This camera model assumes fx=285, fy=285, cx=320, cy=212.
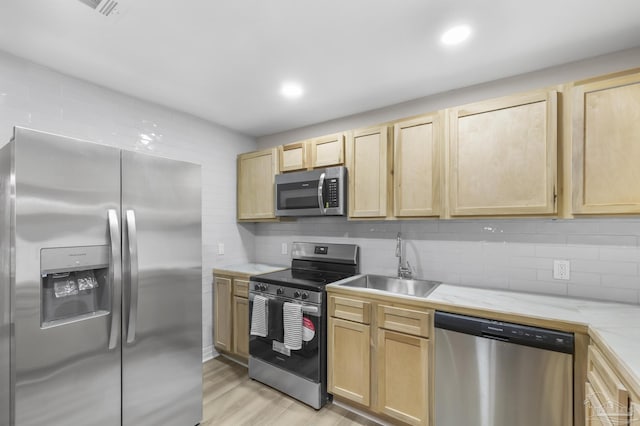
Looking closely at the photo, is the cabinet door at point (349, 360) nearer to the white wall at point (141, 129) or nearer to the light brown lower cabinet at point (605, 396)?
the light brown lower cabinet at point (605, 396)

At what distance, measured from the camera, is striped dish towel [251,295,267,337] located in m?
2.54

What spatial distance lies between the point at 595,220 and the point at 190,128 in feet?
11.6

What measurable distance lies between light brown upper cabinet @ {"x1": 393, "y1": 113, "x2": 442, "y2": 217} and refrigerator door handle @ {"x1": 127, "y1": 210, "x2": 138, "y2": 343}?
1.87 m

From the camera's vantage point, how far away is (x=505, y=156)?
1908 millimetres

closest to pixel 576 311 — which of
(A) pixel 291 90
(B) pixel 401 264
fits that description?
(B) pixel 401 264

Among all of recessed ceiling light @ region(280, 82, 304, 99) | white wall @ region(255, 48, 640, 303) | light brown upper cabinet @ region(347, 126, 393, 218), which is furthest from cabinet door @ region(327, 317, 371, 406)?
recessed ceiling light @ region(280, 82, 304, 99)

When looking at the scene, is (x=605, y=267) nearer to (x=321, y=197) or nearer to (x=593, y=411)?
(x=593, y=411)

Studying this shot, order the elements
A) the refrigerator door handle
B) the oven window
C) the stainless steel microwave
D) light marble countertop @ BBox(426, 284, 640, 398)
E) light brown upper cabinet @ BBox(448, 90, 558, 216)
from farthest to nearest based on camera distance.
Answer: the oven window → the stainless steel microwave → light brown upper cabinet @ BBox(448, 90, 558, 216) → the refrigerator door handle → light marble countertop @ BBox(426, 284, 640, 398)

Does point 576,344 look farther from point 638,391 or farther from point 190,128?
point 190,128

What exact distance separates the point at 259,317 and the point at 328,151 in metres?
1.67

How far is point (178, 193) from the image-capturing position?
6.44ft

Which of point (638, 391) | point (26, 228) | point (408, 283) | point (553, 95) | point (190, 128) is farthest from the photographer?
point (190, 128)

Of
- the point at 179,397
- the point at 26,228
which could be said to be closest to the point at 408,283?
the point at 179,397

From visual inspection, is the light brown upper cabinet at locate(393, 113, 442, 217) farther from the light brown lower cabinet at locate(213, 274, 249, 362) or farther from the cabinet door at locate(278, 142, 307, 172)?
the light brown lower cabinet at locate(213, 274, 249, 362)
